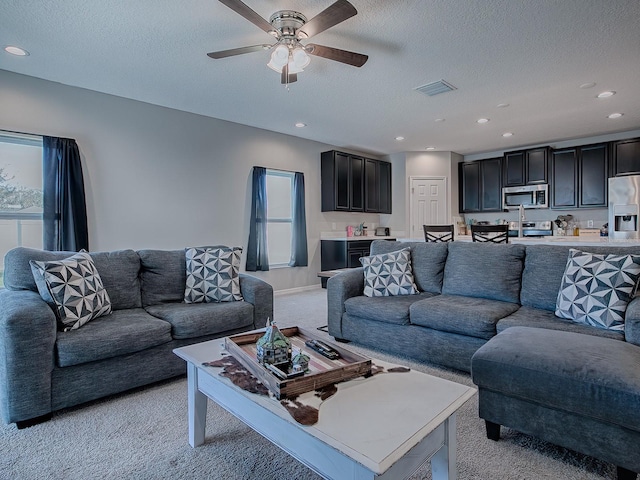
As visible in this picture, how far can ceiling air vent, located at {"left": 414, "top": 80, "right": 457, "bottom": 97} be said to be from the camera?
3.75 m

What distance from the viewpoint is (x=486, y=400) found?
1731 millimetres

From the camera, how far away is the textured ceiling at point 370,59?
2.51 m

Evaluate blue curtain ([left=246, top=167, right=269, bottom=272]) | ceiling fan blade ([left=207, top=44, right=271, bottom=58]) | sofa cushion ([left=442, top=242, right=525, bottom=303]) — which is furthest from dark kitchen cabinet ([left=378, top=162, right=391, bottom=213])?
ceiling fan blade ([left=207, top=44, right=271, bottom=58])

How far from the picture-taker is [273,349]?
4.84ft

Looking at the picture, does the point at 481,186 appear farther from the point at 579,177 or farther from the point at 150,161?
the point at 150,161

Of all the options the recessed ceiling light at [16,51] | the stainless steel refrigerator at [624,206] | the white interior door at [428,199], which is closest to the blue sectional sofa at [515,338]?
the recessed ceiling light at [16,51]

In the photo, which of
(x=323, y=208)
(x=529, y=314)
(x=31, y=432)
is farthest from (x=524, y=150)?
(x=31, y=432)

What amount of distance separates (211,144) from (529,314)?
4.24 meters

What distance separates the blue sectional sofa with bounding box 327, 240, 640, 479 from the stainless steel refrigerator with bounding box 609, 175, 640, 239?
3.69 metres

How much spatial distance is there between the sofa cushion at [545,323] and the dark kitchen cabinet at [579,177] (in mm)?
4554

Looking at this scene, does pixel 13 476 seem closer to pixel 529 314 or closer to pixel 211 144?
pixel 529 314

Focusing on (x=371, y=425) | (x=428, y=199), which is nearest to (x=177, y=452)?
(x=371, y=425)

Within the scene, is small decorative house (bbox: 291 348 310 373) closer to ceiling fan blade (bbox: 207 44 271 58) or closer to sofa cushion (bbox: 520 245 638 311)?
sofa cushion (bbox: 520 245 638 311)

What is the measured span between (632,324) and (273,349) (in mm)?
1919
